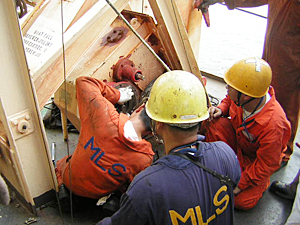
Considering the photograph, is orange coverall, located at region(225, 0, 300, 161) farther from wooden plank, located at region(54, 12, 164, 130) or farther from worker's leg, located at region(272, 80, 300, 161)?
wooden plank, located at region(54, 12, 164, 130)

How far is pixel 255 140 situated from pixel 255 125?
0.50ft

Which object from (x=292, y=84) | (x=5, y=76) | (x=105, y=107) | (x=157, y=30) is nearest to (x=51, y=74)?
(x=5, y=76)

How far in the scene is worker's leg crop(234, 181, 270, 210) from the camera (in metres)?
2.43

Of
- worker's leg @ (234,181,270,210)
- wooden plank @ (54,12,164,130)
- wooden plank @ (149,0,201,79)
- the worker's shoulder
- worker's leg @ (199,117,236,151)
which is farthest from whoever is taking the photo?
worker's leg @ (199,117,236,151)

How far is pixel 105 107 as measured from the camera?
1938mm

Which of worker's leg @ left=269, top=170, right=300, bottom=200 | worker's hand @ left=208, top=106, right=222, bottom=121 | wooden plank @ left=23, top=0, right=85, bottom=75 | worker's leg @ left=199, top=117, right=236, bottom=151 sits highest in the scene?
wooden plank @ left=23, top=0, right=85, bottom=75

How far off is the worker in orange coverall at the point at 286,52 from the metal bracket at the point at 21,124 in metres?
2.40

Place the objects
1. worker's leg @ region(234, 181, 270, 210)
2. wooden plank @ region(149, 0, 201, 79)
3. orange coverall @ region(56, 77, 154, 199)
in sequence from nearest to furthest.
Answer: orange coverall @ region(56, 77, 154, 199), wooden plank @ region(149, 0, 201, 79), worker's leg @ region(234, 181, 270, 210)

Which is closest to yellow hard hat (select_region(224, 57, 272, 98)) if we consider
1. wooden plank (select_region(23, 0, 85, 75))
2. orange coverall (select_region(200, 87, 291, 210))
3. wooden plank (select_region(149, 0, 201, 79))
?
orange coverall (select_region(200, 87, 291, 210))

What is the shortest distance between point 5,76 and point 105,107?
661mm

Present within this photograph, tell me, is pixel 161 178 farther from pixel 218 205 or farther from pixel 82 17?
pixel 82 17

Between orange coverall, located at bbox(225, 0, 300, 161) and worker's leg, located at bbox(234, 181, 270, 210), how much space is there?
66 centimetres

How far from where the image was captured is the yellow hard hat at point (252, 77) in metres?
2.19

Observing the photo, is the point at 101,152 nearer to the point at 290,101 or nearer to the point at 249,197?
the point at 249,197
